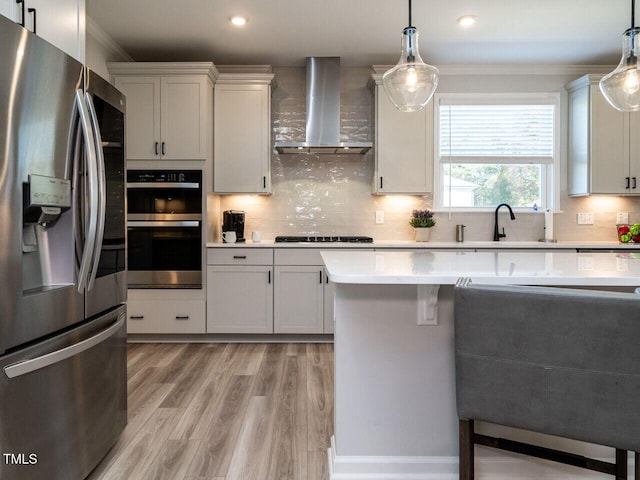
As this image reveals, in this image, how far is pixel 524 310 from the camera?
44.6 inches

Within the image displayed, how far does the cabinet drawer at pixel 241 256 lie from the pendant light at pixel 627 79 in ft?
8.56

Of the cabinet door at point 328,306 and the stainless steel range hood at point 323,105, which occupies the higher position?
the stainless steel range hood at point 323,105

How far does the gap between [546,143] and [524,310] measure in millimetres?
3660

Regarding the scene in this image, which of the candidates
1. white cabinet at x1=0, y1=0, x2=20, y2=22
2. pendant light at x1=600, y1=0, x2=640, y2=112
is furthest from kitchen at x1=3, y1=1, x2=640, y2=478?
white cabinet at x1=0, y1=0, x2=20, y2=22

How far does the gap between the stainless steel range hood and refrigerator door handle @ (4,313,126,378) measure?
253 centimetres

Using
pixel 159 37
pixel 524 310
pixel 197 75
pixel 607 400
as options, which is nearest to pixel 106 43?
pixel 159 37

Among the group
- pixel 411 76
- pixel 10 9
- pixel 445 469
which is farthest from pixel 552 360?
pixel 10 9

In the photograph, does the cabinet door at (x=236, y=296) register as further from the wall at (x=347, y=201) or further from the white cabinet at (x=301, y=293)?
the wall at (x=347, y=201)

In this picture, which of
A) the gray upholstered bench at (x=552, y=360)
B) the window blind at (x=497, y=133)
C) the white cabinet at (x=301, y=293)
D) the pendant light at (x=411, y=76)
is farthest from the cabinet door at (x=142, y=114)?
the gray upholstered bench at (x=552, y=360)

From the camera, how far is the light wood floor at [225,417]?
5.95 feet

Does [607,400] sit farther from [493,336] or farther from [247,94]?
[247,94]

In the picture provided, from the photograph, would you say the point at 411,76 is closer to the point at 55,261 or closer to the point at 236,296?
the point at 55,261

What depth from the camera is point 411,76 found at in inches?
77.2

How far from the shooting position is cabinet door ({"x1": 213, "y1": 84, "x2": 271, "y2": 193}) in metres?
3.87
